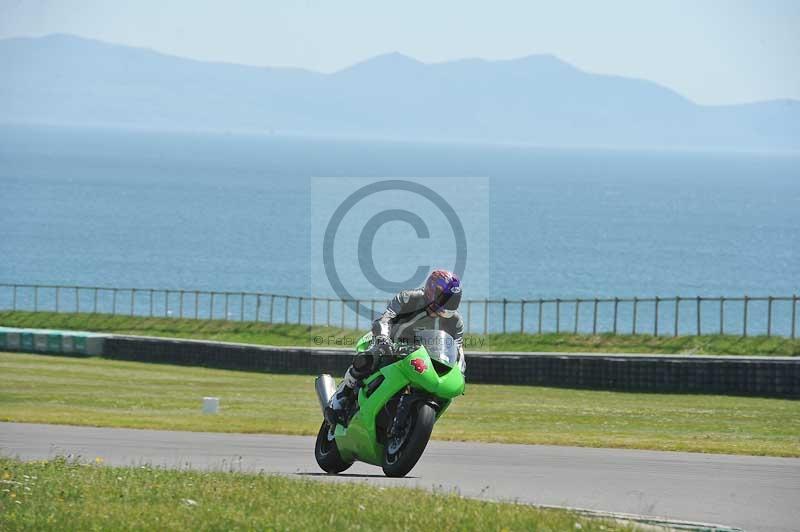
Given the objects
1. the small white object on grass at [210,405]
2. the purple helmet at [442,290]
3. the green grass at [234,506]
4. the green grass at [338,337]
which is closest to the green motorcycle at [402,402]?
the purple helmet at [442,290]

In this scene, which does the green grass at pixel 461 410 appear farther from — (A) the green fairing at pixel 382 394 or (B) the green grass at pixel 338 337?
(B) the green grass at pixel 338 337

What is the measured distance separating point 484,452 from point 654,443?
9.76 feet

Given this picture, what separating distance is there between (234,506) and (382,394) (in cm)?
238

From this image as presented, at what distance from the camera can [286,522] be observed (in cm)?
1016

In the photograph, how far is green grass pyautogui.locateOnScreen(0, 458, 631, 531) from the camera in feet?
33.1

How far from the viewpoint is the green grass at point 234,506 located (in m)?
10.1

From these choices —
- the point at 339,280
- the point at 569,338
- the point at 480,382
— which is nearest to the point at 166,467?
the point at 480,382

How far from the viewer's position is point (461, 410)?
26094 mm

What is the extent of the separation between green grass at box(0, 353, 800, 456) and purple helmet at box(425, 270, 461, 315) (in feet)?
17.2

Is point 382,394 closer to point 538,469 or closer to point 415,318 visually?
point 415,318

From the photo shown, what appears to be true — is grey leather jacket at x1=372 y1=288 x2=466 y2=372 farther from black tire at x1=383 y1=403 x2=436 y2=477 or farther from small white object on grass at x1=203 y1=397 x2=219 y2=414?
small white object on grass at x1=203 y1=397 x2=219 y2=414

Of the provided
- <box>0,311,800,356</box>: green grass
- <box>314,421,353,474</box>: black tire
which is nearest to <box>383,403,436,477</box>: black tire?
<box>314,421,353,474</box>: black tire

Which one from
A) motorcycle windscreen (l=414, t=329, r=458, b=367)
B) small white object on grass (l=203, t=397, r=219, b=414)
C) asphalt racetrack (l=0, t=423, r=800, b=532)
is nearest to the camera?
asphalt racetrack (l=0, t=423, r=800, b=532)

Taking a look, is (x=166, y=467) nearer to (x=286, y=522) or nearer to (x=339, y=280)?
(x=286, y=522)
